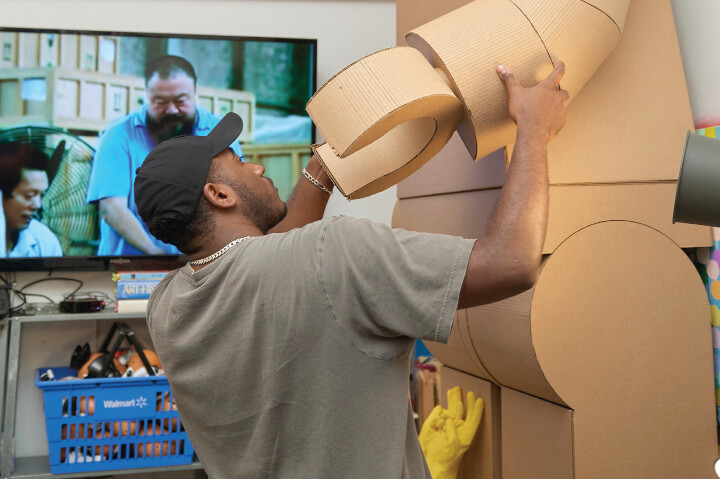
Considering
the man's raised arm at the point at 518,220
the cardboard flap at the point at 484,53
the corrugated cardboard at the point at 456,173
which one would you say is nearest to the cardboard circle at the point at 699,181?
the man's raised arm at the point at 518,220

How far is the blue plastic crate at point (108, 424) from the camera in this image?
2.22 m

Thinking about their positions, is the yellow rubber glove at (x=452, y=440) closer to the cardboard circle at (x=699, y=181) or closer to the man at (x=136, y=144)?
the cardboard circle at (x=699, y=181)

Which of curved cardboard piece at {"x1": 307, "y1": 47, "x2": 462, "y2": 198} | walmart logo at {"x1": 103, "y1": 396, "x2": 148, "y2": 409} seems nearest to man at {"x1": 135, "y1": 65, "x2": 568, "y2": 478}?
curved cardboard piece at {"x1": 307, "y1": 47, "x2": 462, "y2": 198}

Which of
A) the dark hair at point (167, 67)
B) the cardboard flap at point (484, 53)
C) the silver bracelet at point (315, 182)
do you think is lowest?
the silver bracelet at point (315, 182)

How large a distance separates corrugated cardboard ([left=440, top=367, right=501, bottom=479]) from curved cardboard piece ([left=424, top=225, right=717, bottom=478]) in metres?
0.21

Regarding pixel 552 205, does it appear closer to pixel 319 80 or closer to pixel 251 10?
pixel 319 80

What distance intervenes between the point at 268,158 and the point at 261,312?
1769mm

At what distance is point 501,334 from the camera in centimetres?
117

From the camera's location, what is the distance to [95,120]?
2.49 meters

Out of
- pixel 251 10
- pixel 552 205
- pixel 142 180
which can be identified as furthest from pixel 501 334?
pixel 251 10

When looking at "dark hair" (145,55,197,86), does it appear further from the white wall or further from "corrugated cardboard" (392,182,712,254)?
"corrugated cardboard" (392,182,712,254)

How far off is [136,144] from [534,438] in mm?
1897

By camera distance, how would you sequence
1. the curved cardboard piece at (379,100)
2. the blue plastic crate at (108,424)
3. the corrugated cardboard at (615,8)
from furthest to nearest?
the blue plastic crate at (108,424)
the corrugated cardboard at (615,8)
the curved cardboard piece at (379,100)

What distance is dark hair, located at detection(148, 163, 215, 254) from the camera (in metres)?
1.04
